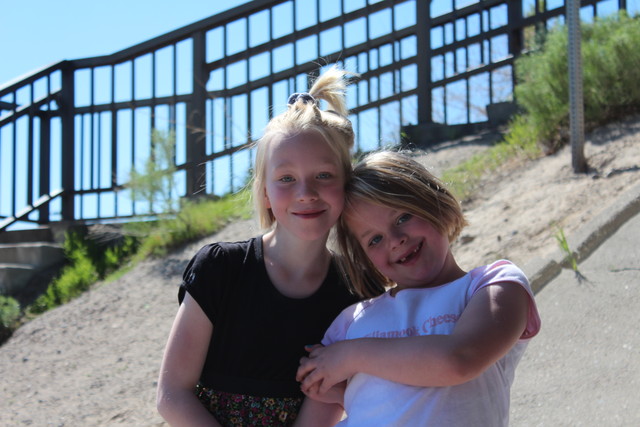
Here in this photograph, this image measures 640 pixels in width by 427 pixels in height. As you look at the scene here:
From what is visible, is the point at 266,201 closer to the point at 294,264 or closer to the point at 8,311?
the point at 294,264

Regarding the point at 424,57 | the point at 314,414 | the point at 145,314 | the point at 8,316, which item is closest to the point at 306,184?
the point at 314,414

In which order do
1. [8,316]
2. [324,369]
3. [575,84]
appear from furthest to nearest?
1. [8,316]
2. [575,84]
3. [324,369]

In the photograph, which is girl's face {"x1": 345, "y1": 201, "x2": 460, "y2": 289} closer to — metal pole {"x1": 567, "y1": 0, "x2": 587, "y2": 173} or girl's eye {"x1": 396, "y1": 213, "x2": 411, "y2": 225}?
girl's eye {"x1": 396, "y1": 213, "x2": 411, "y2": 225}

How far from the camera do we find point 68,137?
749 cm

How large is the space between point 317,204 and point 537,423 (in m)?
1.17

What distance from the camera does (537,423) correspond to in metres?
2.37

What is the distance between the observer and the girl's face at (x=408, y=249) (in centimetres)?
176

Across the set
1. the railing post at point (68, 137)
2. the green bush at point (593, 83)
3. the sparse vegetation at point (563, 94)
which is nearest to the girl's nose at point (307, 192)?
the sparse vegetation at point (563, 94)

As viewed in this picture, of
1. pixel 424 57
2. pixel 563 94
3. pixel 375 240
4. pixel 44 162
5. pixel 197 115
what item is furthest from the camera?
pixel 44 162

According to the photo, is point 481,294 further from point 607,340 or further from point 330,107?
point 607,340

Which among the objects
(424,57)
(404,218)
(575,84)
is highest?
(424,57)

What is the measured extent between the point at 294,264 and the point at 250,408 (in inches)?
16.6

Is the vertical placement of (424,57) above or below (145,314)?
above

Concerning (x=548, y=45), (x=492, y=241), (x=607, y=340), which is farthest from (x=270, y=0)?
(x=607, y=340)
